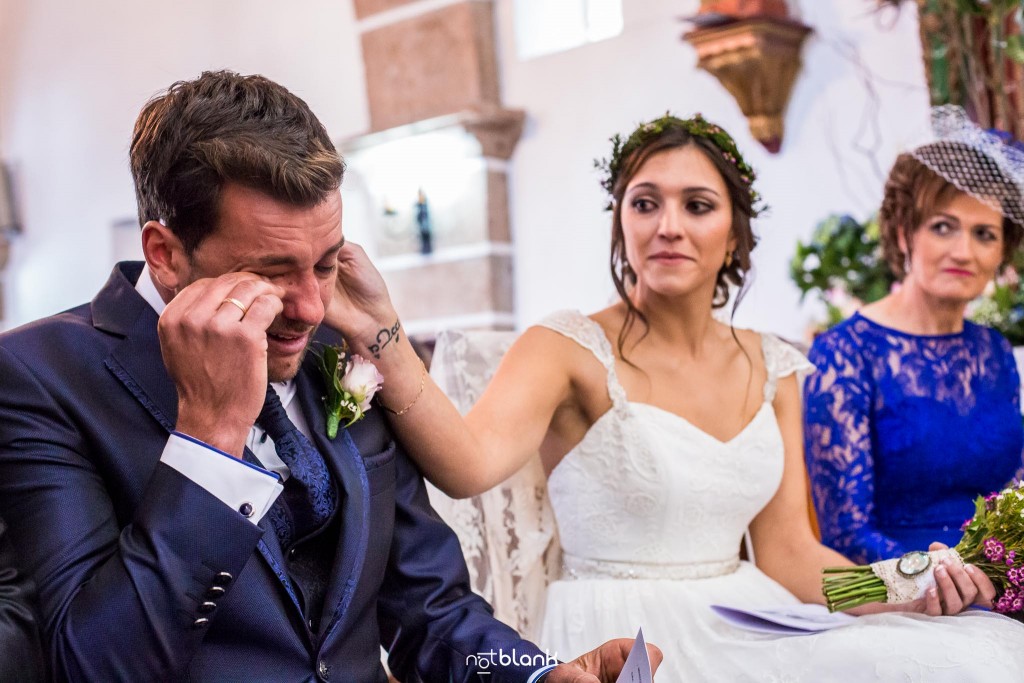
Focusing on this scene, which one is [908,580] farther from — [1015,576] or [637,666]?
[637,666]

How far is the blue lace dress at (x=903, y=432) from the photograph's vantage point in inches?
122

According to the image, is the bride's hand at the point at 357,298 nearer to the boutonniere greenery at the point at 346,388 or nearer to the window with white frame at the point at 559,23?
the boutonniere greenery at the point at 346,388

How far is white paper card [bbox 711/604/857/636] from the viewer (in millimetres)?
2400

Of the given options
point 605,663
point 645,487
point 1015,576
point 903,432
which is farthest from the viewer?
point 903,432

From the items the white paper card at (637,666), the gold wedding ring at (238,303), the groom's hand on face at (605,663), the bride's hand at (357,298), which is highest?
the gold wedding ring at (238,303)

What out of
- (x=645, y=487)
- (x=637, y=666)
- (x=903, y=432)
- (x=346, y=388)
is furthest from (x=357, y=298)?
(x=903, y=432)

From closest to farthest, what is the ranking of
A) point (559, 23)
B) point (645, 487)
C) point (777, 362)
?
point (645, 487) < point (777, 362) < point (559, 23)

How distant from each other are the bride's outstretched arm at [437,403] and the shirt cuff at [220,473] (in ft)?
1.68

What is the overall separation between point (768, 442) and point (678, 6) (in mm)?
3651

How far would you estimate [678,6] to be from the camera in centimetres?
604

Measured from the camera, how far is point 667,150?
2873 mm

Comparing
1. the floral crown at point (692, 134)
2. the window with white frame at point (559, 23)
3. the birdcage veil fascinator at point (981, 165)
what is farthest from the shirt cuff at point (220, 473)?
the window with white frame at point (559, 23)

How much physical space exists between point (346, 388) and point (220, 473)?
1.28 ft

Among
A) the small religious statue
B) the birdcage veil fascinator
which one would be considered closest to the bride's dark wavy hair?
the birdcage veil fascinator
